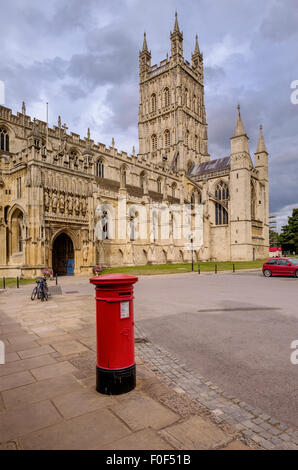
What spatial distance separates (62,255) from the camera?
2594 centimetres

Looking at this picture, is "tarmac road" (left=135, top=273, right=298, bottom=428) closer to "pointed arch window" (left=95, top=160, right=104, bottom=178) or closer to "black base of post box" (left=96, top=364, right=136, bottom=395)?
"black base of post box" (left=96, top=364, right=136, bottom=395)

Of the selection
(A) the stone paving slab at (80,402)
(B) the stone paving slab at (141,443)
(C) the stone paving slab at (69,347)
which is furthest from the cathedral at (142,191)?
(B) the stone paving slab at (141,443)

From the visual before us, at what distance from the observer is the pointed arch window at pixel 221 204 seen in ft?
160

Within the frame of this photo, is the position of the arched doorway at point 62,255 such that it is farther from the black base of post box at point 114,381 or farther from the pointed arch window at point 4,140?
the black base of post box at point 114,381

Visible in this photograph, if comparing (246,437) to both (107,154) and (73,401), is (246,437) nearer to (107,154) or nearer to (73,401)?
(73,401)

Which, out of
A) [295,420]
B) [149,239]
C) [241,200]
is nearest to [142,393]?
[295,420]

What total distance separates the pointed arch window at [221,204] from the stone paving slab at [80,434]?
1881 inches

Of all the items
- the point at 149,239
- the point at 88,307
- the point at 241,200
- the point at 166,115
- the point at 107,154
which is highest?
the point at 166,115

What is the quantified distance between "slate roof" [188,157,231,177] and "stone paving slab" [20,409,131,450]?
173 ft

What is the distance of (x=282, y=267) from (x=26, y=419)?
19402mm

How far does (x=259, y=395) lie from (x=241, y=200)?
45490 millimetres

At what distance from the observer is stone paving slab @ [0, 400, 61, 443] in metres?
2.59

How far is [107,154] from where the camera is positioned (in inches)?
1603
